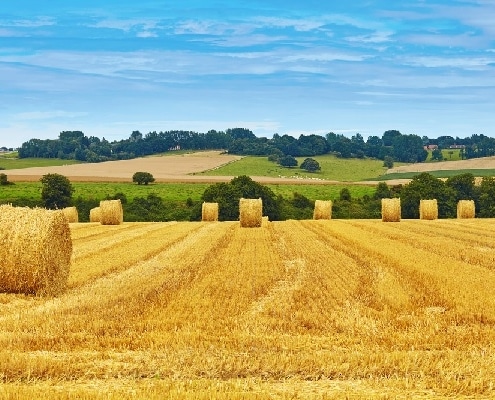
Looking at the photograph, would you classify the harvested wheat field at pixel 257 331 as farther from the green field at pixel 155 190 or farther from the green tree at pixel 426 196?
the green field at pixel 155 190

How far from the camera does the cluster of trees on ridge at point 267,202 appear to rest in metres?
62.4

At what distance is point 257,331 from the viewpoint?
30.4 feet

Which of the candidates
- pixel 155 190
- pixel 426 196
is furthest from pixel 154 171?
pixel 426 196

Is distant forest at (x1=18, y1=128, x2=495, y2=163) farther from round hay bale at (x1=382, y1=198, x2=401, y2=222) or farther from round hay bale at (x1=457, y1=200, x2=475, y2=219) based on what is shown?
round hay bale at (x1=382, y1=198, x2=401, y2=222)

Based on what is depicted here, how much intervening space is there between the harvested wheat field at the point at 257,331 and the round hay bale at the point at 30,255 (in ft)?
1.24

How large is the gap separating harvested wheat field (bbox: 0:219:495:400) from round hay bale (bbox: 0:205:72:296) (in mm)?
378

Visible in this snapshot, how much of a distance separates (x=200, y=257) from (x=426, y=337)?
9784mm

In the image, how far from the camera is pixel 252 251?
1995 centimetres

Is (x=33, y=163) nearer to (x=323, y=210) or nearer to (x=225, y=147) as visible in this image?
(x=225, y=147)

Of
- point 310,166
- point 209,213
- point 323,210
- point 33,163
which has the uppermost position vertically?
point 33,163

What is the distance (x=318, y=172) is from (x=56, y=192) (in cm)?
7249

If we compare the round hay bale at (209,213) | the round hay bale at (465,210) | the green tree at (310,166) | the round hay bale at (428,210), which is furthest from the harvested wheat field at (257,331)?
the green tree at (310,166)

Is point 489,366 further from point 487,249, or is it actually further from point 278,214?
point 278,214

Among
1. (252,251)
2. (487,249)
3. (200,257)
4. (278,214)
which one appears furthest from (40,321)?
(278,214)
